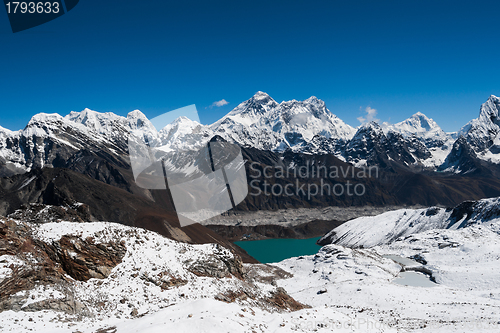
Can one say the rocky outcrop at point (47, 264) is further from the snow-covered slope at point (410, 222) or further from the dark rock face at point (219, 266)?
the snow-covered slope at point (410, 222)

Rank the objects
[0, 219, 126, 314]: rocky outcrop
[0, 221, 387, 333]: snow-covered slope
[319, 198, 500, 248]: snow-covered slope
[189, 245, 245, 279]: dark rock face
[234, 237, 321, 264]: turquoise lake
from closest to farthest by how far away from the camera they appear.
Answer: [0, 221, 387, 333]: snow-covered slope, [0, 219, 126, 314]: rocky outcrop, [189, 245, 245, 279]: dark rock face, [319, 198, 500, 248]: snow-covered slope, [234, 237, 321, 264]: turquoise lake

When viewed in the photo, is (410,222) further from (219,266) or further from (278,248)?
(219,266)

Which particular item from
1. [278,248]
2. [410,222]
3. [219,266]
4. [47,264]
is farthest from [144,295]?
[278,248]

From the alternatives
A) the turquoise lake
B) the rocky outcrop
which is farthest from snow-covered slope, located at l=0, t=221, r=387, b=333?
the turquoise lake

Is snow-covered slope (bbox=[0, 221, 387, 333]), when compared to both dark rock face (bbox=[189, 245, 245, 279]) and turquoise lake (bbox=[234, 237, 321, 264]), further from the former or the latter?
turquoise lake (bbox=[234, 237, 321, 264])

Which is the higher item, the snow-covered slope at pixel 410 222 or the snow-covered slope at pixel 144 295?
the snow-covered slope at pixel 144 295

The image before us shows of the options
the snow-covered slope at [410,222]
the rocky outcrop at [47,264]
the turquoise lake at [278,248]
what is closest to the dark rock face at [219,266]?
the rocky outcrop at [47,264]

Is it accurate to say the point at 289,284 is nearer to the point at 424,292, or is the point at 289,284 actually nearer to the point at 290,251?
the point at 424,292

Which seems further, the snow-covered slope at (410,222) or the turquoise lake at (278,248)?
the turquoise lake at (278,248)

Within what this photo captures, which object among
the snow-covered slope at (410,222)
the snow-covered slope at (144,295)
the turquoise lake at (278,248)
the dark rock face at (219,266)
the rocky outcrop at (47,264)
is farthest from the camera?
the turquoise lake at (278,248)

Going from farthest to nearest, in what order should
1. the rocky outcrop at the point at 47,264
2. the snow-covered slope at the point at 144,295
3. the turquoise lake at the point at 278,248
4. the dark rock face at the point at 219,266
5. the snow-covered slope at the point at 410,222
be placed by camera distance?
1. the turquoise lake at the point at 278,248
2. the snow-covered slope at the point at 410,222
3. the dark rock face at the point at 219,266
4. the rocky outcrop at the point at 47,264
5. the snow-covered slope at the point at 144,295
